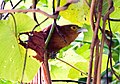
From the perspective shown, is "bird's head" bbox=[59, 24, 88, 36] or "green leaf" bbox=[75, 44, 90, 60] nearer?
"bird's head" bbox=[59, 24, 88, 36]

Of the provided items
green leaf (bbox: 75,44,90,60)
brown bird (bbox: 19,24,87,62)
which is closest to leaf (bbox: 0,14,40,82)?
brown bird (bbox: 19,24,87,62)

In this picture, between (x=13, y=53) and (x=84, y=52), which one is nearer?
(x=13, y=53)

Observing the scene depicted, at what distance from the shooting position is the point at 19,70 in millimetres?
459

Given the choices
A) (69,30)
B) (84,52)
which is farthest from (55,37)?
(84,52)

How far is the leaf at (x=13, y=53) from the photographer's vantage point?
→ 0.44 meters

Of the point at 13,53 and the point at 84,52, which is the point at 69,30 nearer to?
the point at 13,53

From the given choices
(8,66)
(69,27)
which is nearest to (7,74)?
(8,66)

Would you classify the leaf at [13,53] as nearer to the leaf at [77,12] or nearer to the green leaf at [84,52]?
the leaf at [77,12]

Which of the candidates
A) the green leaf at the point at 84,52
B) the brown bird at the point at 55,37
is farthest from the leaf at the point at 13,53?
the green leaf at the point at 84,52

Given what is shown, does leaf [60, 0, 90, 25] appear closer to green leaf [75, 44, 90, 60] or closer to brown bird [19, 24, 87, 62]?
brown bird [19, 24, 87, 62]

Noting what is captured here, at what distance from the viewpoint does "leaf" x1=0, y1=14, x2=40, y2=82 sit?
44 centimetres

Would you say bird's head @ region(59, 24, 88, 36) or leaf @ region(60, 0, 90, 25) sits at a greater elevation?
leaf @ region(60, 0, 90, 25)

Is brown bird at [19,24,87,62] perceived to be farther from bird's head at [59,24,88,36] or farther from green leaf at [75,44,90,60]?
green leaf at [75,44,90,60]

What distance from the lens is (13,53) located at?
456 mm
